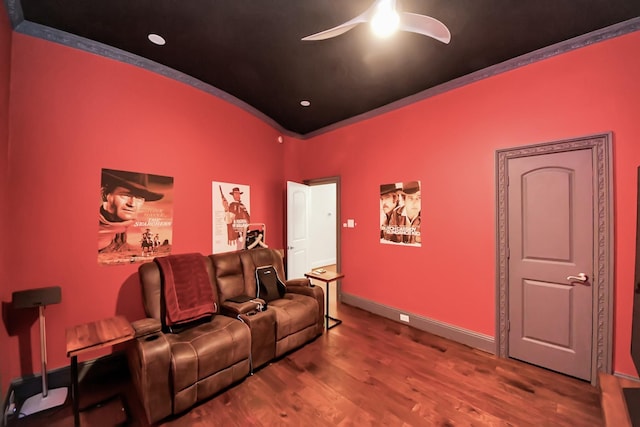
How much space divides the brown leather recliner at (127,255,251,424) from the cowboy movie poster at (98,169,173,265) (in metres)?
0.41

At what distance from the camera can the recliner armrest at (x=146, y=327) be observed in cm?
198

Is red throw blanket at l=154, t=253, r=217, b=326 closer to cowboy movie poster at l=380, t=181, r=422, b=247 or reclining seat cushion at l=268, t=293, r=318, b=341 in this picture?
reclining seat cushion at l=268, t=293, r=318, b=341

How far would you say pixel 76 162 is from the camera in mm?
2273

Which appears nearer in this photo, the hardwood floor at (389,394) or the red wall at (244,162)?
the hardwood floor at (389,394)

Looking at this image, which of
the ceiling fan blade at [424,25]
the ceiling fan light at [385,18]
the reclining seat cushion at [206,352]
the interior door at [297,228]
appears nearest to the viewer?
the ceiling fan light at [385,18]

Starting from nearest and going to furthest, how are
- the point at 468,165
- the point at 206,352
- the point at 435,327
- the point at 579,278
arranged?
the point at 206,352, the point at 579,278, the point at 468,165, the point at 435,327

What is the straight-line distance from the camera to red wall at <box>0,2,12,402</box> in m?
1.83

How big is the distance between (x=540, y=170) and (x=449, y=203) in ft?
2.88

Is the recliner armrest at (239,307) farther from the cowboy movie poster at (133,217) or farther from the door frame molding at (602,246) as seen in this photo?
the door frame molding at (602,246)

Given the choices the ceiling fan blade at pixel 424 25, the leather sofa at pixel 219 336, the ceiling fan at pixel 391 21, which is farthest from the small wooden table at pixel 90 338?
the ceiling fan blade at pixel 424 25

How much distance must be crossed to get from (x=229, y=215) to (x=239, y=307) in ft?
4.71

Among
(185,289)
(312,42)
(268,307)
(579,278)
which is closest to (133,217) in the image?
(185,289)

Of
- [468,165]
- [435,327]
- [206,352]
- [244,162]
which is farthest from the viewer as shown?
[244,162]

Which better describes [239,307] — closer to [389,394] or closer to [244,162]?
[389,394]
